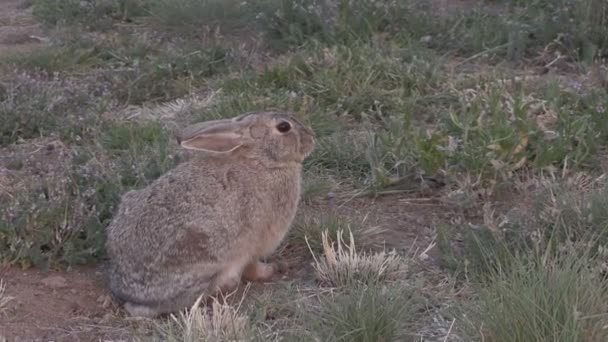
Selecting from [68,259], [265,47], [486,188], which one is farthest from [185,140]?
[265,47]

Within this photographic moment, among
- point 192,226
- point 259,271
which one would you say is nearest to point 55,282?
point 192,226

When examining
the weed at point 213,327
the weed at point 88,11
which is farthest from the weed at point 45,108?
the weed at point 213,327

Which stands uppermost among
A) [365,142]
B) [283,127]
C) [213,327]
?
[283,127]

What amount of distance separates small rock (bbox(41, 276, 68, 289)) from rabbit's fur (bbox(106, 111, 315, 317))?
32 centimetres

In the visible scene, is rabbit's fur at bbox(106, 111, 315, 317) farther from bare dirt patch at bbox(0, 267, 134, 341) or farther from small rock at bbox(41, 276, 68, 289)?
small rock at bbox(41, 276, 68, 289)

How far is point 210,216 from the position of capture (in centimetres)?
488

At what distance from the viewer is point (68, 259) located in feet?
17.2

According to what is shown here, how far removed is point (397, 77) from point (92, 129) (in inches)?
78.7

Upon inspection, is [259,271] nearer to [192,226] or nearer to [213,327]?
[192,226]

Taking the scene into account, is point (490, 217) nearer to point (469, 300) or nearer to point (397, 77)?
point (469, 300)

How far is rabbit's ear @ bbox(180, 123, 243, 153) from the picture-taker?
4949 millimetres

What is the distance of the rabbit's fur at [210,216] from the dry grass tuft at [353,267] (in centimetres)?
27

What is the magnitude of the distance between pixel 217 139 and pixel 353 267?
0.83 metres

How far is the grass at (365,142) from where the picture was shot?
4.34m
